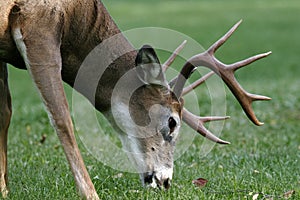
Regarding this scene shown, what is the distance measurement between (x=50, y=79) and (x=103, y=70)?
0.73 meters

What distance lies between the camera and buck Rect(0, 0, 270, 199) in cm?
516

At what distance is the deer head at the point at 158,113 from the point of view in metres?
5.67

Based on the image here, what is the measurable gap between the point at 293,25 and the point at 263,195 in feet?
79.7

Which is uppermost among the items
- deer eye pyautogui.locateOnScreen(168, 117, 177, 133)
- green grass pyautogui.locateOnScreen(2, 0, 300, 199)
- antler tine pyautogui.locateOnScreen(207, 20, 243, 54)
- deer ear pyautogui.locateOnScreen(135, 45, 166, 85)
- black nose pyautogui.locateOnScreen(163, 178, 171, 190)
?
deer ear pyautogui.locateOnScreen(135, 45, 166, 85)

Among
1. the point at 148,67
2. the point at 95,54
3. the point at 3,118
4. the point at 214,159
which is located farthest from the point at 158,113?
the point at 214,159

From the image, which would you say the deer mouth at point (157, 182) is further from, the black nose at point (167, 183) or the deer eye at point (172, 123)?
the deer eye at point (172, 123)

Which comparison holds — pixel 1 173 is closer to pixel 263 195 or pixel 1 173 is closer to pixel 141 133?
pixel 141 133

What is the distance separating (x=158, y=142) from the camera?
575cm

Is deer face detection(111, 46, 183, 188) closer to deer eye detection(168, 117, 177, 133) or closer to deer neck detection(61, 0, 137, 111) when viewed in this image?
deer eye detection(168, 117, 177, 133)

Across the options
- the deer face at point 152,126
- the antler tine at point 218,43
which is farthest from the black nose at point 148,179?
the antler tine at point 218,43

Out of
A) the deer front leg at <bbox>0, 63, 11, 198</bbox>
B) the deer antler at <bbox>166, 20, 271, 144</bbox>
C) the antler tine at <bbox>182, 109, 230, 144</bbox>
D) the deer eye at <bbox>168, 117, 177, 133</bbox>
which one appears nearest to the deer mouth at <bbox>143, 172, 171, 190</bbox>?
the deer eye at <bbox>168, 117, 177, 133</bbox>

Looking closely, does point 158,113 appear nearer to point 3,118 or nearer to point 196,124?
point 196,124

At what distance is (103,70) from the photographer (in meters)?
5.80

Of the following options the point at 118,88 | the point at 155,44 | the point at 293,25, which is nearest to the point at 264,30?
the point at 293,25
